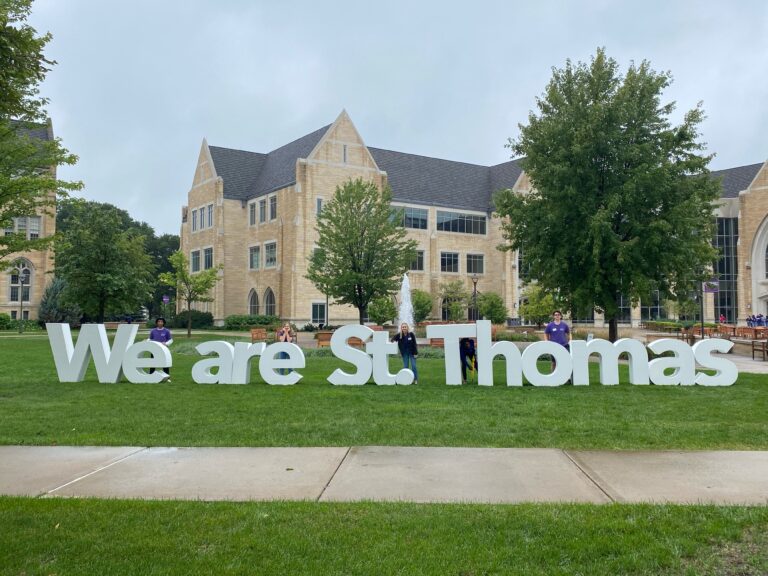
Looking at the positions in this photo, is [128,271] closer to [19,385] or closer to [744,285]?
[19,385]

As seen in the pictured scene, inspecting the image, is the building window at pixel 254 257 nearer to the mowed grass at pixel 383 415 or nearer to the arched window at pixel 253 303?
the arched window at pixel 253 303

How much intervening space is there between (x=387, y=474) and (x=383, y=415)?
3.96 meters

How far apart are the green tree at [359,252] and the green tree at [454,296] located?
2103cm

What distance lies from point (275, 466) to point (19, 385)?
35.7 feet

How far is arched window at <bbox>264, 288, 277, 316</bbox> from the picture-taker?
2132 inches

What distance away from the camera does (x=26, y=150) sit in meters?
17.5

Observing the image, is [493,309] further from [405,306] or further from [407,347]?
[407,347]

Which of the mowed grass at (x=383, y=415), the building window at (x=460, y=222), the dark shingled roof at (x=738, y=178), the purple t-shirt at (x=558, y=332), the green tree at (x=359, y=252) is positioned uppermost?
the dark shingled roof at (x=738, y=178)

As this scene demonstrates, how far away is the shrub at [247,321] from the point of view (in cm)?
5050

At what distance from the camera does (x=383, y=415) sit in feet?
35.2

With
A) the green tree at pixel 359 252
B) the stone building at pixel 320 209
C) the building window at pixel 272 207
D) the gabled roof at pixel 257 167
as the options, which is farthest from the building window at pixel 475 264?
the green tree at pixel 359 252

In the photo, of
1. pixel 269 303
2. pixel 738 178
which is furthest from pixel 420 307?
pixel 738 178

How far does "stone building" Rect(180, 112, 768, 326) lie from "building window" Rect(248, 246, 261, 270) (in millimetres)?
96

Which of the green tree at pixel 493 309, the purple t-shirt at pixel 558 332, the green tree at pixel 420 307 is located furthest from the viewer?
the green tree at pixel 493 309
